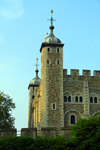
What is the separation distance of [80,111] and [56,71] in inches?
255

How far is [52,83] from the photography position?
125 feet

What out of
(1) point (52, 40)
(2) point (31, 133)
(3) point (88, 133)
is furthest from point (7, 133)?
(1) point (52, 40)

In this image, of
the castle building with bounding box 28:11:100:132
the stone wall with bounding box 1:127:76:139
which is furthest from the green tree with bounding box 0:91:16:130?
the stone wall with bounding box 1:127:76:139

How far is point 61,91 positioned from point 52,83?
5.43 feet

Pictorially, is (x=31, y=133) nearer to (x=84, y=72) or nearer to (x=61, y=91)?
(x=61, y=91)

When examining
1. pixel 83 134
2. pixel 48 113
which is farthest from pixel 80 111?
pixel 83 134

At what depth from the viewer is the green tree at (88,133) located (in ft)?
72.2

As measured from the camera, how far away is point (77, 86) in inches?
1548

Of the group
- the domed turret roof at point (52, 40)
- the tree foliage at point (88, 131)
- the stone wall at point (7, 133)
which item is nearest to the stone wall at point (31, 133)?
the stone wall at point (7, 133)

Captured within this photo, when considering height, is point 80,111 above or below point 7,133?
above

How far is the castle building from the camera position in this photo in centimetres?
3731

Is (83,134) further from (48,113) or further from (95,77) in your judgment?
(95,77)

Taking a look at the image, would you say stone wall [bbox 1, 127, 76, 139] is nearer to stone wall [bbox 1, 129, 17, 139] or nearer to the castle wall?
stone wall [bbox 1, 129, 17, 139]

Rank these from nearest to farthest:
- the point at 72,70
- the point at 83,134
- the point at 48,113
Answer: the point at 83,134
the point at 48,113
the point at 72,70
